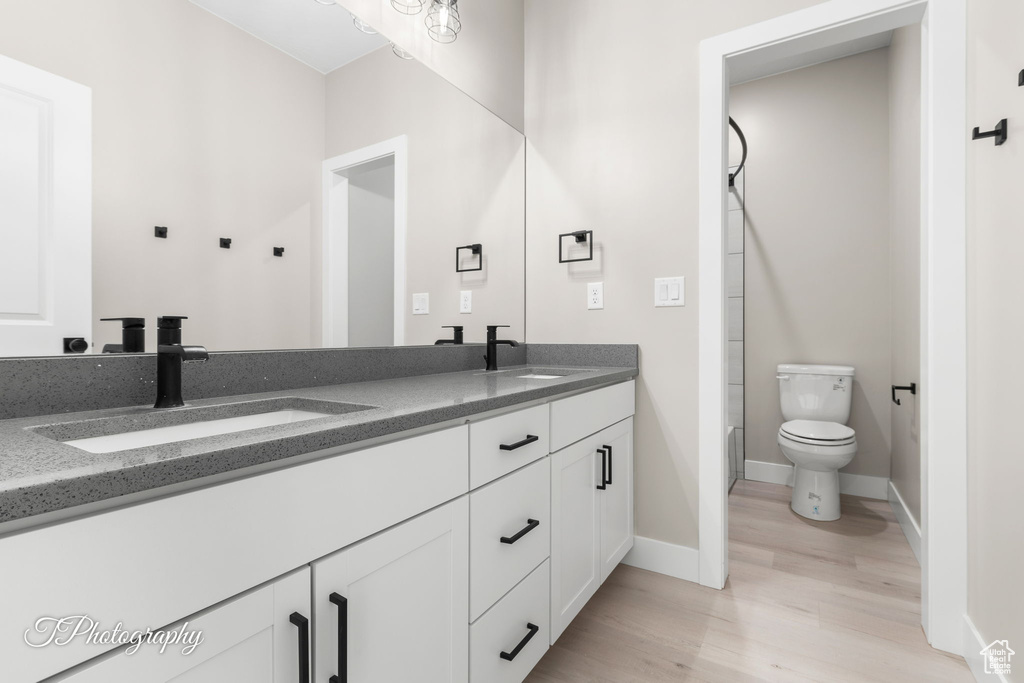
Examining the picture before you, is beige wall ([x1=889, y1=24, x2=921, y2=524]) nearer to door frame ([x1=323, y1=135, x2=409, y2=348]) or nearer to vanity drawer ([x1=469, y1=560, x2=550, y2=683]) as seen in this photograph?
vanity drawer ([x1=469, y1=560, x2=550, y2=683])

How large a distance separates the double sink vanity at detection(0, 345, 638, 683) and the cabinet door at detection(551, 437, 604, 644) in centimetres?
1

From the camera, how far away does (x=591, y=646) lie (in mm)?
1513

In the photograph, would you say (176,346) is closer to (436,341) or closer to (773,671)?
(436,341)

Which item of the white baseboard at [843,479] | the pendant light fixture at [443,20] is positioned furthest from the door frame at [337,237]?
the white baseboard at [843,479]

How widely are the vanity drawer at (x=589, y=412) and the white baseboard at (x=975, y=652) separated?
3.79 ft

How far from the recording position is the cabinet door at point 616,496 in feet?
5.58

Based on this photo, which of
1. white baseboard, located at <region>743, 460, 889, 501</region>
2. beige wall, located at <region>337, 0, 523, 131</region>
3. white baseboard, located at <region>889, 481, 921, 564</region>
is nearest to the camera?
beige wall, located at <region>337, 0, 523, 131</region>

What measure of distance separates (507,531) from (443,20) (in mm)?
1841

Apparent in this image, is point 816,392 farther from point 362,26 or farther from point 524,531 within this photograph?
point 362,26

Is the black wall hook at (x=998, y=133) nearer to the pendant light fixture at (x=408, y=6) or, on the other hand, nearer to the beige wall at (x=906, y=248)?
the beige wall at (x=906, y=248)

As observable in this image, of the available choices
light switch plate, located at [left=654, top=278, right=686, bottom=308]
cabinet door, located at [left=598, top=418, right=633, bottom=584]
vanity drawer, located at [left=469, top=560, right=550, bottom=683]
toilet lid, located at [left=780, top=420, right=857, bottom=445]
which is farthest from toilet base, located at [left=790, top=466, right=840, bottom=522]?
vanity drawer, located at [left=469, top=560, right=550, bottom=683]

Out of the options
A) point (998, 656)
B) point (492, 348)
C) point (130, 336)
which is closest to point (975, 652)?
point (998, 656)

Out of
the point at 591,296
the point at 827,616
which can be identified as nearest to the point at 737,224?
the point at 591,296

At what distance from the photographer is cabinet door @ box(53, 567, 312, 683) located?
1.67 ft
